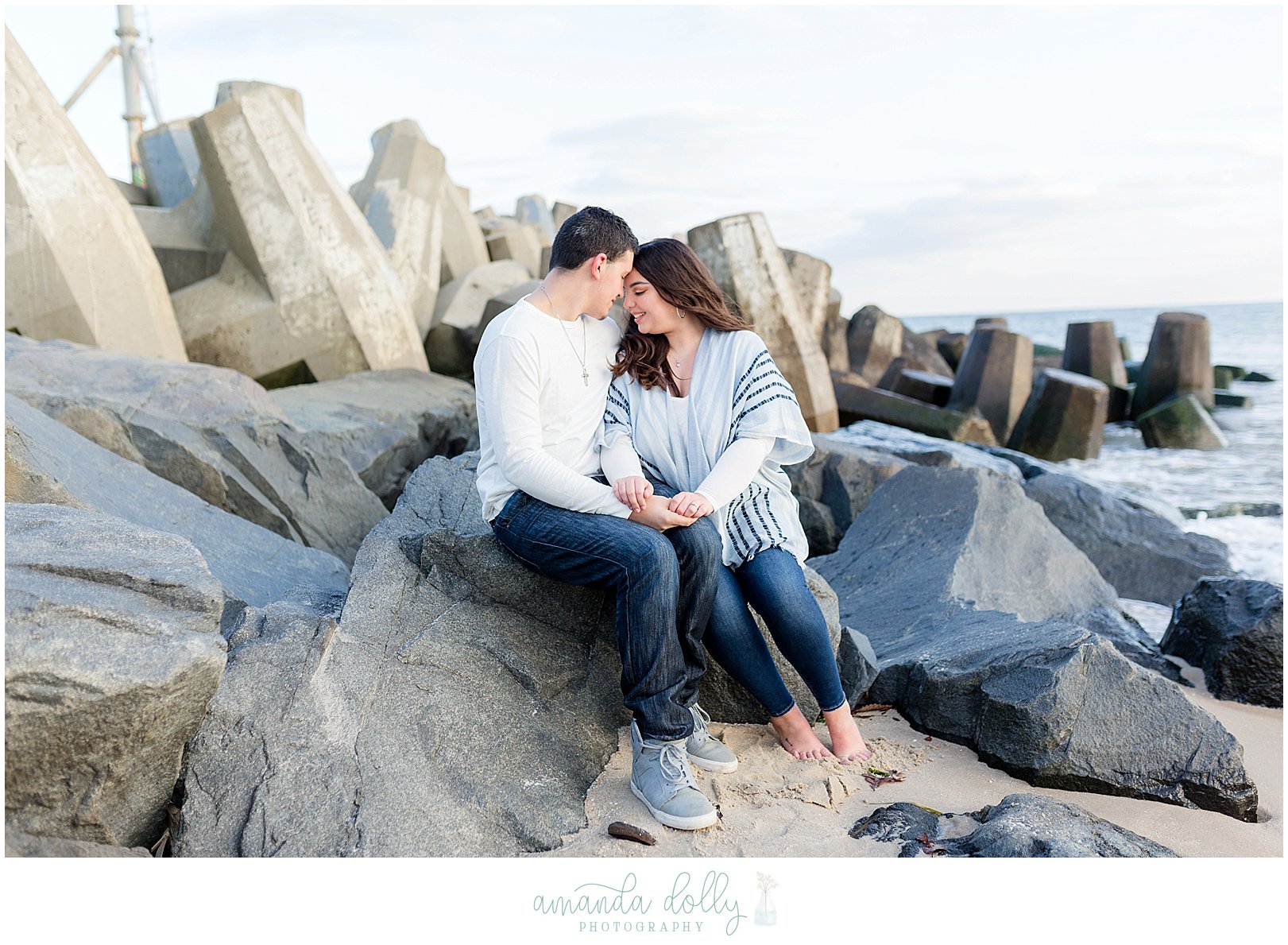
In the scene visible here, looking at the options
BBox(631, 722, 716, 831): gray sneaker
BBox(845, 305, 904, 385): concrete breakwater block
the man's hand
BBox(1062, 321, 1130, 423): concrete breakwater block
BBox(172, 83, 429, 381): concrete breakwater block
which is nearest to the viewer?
BBox(631, 722, 716, 831): gray sneaker

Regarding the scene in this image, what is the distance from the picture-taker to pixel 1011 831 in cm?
242

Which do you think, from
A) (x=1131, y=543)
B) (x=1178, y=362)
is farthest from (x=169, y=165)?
(x=1178, y=362)

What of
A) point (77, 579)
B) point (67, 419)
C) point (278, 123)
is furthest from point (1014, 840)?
point (278, 123)

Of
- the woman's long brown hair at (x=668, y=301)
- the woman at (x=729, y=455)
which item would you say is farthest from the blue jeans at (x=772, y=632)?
the woman's long brown hair at (x=668, y=301)

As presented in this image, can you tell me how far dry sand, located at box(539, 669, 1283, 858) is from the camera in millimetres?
2529

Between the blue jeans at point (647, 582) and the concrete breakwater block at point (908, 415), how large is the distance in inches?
326

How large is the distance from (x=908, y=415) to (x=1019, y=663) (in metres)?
7.94

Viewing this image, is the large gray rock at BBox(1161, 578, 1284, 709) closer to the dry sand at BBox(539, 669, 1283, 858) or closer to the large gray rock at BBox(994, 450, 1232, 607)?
the dry sand at BBox(539, 669, 1283, 858)

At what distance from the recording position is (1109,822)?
8.42 feet

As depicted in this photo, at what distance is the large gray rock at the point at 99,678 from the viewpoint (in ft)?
6.93

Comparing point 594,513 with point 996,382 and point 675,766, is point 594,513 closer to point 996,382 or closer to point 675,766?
point 675,766

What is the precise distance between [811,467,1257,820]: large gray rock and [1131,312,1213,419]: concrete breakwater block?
36.0 feet

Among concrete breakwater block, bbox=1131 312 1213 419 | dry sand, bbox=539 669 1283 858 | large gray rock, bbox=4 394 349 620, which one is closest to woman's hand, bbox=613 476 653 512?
dry sand, bbox=539 669 1283 858
